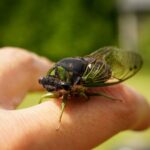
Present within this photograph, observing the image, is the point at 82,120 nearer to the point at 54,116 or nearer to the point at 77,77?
the point at 54,116

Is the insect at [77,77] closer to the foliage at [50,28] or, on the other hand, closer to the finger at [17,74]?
the finger at [17,74]

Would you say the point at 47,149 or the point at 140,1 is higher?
the point at 47,149

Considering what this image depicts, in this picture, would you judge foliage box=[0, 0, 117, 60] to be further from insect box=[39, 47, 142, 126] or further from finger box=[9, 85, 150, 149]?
finger box=[9, 85, 150, 149]

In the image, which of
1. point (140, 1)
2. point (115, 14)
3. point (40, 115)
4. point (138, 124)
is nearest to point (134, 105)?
point (138, 124)

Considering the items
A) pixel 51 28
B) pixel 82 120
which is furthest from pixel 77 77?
pixel 51 28

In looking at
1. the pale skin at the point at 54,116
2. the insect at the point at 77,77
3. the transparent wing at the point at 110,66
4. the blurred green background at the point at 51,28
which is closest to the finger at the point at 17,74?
the pale skin at the point at 54,116

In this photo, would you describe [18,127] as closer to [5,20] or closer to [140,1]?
[5,20]
